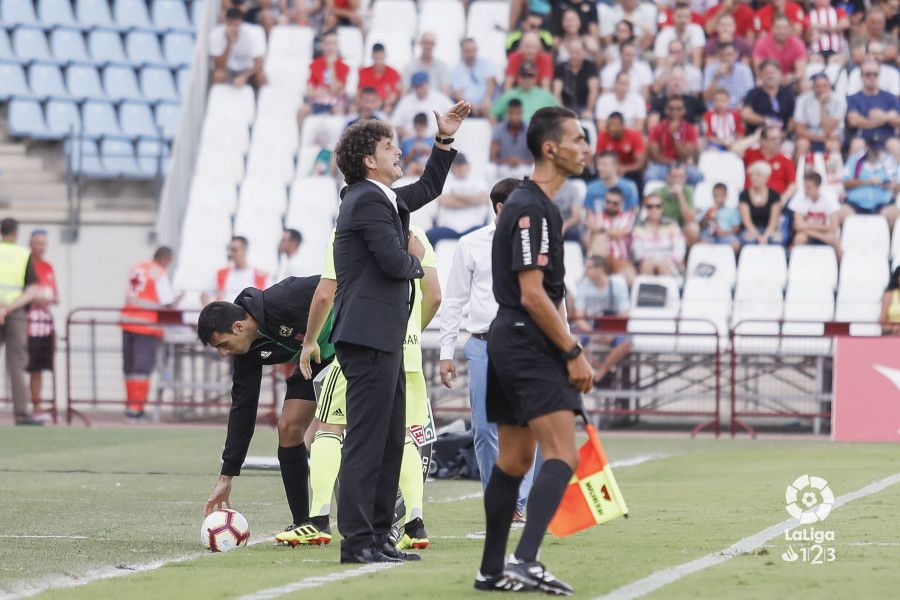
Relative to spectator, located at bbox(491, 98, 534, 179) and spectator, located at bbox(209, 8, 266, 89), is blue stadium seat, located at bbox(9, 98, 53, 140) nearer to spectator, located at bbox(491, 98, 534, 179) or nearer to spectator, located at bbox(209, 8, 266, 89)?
spectator, located at bbox(209, 8, 266, 89)

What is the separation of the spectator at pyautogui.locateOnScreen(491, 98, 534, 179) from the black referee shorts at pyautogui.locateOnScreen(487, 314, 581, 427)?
15.0 m

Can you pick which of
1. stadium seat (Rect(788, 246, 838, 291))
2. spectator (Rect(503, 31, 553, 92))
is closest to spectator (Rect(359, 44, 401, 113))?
spectator (Rect(503, 31, 553, 92))

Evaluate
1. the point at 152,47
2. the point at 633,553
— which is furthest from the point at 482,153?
the point at 633,553

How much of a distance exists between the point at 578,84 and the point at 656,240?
3495 millimetres

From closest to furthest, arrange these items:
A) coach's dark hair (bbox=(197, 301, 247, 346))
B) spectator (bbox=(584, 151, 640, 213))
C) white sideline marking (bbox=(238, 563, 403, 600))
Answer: white sideline marking (bbox=(238, 563, 403, 600)), coach's dark hair (bbox=(197, 301, 247, 346)), spectator (bbox=(584, 151, 640, 213))

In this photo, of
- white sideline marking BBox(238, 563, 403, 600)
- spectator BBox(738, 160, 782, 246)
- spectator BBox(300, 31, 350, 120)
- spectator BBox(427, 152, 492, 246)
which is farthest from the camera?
spectator BBox(300, 31, 350, 120)

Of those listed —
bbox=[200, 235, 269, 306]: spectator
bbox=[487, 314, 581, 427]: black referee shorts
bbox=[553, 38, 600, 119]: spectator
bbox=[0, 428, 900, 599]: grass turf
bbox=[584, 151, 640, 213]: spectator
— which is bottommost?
bbox=[0, 428, 900, 599]: grass turf

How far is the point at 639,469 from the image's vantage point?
569 inches

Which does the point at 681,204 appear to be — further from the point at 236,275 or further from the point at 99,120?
the point at 99,120

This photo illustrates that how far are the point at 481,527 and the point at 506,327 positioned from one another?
3.27 m

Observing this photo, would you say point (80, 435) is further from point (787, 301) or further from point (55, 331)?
point (787, 301)

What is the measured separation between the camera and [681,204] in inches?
828

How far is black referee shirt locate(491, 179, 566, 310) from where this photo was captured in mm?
6836

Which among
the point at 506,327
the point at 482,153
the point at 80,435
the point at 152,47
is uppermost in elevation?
the point at 152,47
